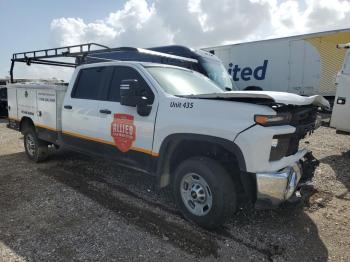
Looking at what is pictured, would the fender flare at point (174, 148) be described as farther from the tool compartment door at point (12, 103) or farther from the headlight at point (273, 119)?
the tool compartment door at point (12, 103)

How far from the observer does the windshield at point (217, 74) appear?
9269 millimetres

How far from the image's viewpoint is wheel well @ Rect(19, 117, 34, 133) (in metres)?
6.54

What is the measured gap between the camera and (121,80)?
4527mm

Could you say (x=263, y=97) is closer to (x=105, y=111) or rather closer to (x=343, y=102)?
(x=105, y=111)

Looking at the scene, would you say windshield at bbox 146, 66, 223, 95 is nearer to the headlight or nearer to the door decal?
the door decal

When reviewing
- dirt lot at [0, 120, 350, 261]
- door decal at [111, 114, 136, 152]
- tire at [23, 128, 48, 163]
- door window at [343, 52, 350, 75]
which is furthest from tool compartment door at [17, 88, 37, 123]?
door window at [343, 52, 350, 75]

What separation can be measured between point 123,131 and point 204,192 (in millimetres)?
1404

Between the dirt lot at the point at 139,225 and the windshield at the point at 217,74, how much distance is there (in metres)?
4.56

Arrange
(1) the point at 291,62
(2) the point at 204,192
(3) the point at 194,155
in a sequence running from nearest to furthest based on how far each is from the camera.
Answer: (2) the point at 204,192
(3) the point at 194,155
(1) the point at 291,62

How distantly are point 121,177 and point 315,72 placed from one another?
411 inches

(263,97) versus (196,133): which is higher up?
(263,97)

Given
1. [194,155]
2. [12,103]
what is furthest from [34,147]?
[194,155]

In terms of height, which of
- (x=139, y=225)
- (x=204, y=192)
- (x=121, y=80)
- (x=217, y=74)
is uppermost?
(x=217, y=74)

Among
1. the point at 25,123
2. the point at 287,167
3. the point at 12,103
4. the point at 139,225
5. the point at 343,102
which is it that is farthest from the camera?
the point at 12,103
